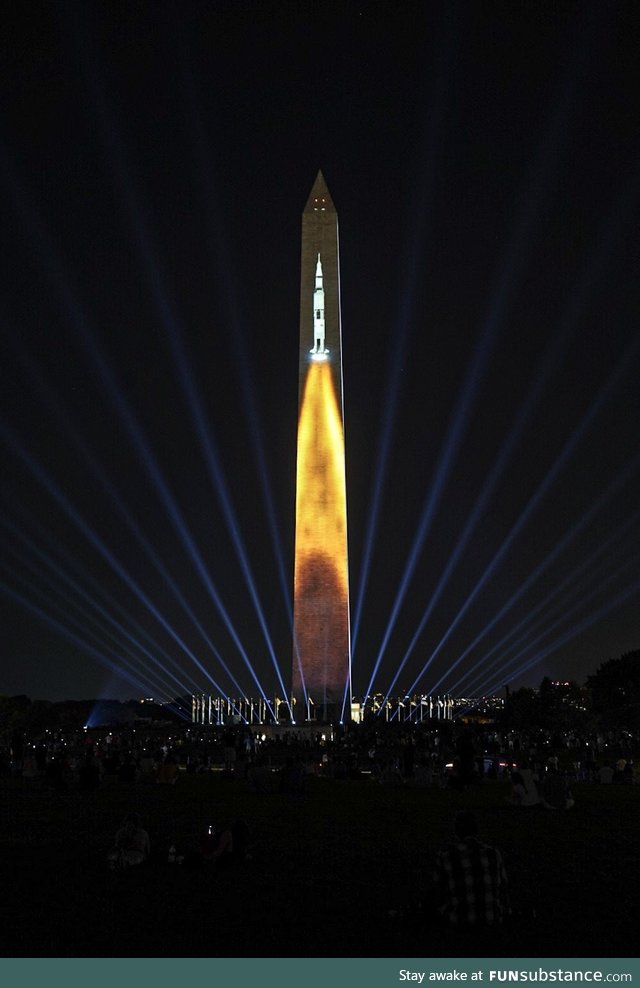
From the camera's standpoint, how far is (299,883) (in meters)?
6.98

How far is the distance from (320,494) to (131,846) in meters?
32.6

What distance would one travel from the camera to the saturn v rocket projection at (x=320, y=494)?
127ft

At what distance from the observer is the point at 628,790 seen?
17.5m

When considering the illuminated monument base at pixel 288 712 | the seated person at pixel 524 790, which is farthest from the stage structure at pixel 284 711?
the seated person at pixel 524 790

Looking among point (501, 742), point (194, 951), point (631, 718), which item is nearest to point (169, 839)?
point (194, 951)

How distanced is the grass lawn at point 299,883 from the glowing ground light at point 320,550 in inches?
1004

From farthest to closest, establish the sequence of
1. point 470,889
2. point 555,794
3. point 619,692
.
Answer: point 619,692 → point 555,794 → point 470,889

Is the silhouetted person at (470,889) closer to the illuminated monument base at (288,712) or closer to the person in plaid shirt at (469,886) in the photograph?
the person in plaid shirt at (469,886)

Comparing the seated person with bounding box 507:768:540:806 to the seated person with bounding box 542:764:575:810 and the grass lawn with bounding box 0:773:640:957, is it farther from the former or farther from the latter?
the grass lawn with bounding box 0:773:640:957

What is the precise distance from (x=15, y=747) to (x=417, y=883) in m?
19.4

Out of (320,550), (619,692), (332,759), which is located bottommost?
(332,759)

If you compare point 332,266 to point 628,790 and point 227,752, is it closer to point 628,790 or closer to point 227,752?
point 227,752

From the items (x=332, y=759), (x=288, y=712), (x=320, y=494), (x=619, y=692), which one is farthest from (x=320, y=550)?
(x=619, y=692)

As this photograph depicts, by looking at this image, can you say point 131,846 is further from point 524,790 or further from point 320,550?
point 320,550
